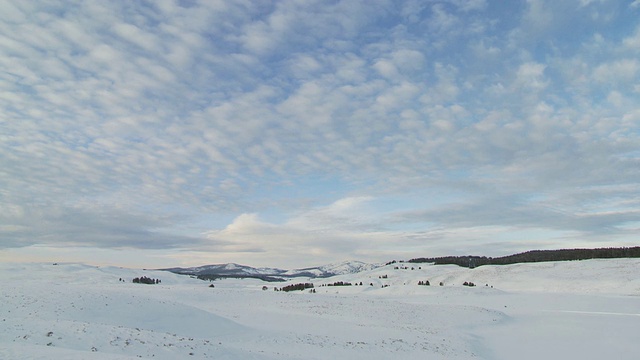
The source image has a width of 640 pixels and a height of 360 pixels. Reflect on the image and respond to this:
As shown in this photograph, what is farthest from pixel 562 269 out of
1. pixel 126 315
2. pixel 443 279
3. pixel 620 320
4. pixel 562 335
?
pixel 126 315

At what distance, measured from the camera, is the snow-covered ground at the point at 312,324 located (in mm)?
16328

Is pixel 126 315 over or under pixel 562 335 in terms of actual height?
over

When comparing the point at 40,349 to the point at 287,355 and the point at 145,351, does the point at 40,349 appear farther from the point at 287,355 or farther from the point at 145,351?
the point at 287,355

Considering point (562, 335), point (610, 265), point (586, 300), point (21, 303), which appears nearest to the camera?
point (21, 303)

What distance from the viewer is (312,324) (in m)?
27.9

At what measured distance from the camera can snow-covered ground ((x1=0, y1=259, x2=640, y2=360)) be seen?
16.3 metres

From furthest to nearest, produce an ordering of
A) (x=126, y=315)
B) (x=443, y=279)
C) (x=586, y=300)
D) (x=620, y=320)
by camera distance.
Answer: (x=443, y=279) < (x=586, y=300) < (x=620, y=320) < (x=126, y=315)

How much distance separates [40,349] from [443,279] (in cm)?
5577

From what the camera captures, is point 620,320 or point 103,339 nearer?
point 103,339

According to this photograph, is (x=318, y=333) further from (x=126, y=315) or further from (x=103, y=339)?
(x=103, y=339)

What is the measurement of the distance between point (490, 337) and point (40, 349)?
82.1 ft

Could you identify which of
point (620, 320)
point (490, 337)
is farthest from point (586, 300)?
point (490, 337)

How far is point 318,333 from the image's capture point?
2506 centimetres

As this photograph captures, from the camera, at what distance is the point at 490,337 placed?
2752 cm
